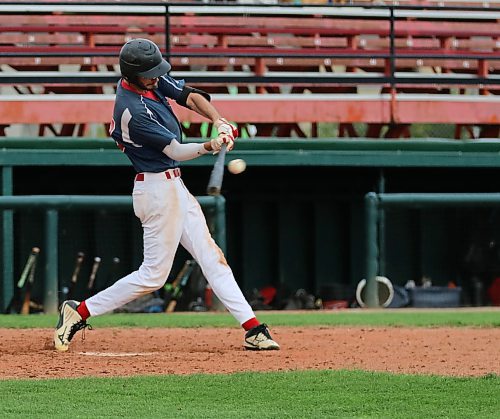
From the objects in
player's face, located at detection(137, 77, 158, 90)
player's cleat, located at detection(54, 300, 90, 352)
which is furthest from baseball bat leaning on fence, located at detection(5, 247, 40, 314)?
player's face, located at detection(137, 77, 158, 90)

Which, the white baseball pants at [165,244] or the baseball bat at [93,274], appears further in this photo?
the baseball bat at [93,274]

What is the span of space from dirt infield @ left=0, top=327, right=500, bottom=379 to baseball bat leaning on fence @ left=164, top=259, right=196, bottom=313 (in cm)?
328

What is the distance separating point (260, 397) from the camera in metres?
5.35

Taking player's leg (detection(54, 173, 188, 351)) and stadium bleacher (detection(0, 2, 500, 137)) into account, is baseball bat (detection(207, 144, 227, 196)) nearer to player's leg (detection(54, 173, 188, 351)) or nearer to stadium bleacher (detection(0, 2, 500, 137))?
player's leg (detection(54, 173, 188, 351))

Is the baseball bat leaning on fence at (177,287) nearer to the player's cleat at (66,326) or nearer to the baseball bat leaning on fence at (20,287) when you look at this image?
the baseball bat leaning on fence at (20,287)

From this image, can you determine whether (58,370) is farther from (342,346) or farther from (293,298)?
(293,298)

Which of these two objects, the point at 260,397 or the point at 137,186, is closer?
the point at 260,397

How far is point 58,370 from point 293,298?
709 centimetres

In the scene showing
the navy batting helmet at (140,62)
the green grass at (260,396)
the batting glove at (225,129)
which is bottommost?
Answer: the green grass at (260,396)

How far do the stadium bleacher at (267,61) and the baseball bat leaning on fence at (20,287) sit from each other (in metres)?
1.52

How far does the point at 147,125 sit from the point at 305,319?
3.76 m

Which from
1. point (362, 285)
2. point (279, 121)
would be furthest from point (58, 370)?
point (279, 121)

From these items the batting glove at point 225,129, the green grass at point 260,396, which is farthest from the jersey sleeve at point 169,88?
the green grass at point 260,396

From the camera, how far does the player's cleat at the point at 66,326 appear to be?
7184mm
